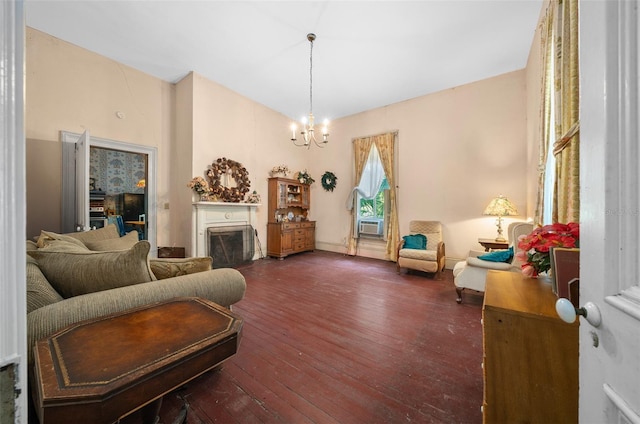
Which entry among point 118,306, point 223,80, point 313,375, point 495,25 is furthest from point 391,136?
point 118,306

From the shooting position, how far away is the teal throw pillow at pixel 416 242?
4180mm

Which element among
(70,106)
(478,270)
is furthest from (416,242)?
(70,106)

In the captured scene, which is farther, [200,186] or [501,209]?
[200,186]

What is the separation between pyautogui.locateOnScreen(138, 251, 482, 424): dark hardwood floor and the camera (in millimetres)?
1360

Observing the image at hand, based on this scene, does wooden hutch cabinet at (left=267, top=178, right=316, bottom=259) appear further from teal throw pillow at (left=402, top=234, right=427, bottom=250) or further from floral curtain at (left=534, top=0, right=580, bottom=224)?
floral curtain at (left=534, top=0, right=580, bottom=224)

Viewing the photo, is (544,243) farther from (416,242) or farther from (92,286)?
(416,242)

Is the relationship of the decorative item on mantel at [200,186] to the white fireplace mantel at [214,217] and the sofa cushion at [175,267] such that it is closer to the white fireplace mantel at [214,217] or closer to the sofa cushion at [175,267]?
the white fireplace mantel at [214,217]

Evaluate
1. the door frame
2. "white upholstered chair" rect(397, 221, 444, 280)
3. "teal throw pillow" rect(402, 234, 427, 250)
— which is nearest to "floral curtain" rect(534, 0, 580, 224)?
"white upholstered chair" rect(397, 221, 444, 280)

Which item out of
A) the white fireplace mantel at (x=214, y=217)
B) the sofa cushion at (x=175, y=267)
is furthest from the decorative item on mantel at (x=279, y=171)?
the sofa cushion at (x=175, y=267)

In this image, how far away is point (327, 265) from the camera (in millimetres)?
4695

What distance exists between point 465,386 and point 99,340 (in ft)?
6.60

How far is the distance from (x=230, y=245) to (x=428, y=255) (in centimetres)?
355

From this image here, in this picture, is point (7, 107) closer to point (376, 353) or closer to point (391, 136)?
point (376, 353)

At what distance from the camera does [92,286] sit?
1.29 m
